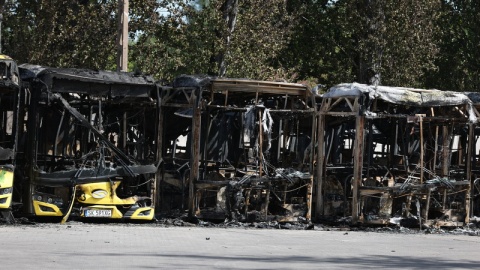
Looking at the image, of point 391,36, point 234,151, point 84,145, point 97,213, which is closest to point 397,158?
point 234,151

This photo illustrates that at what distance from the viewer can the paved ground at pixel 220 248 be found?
14.8 m

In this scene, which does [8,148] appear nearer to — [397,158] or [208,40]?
[397,158]

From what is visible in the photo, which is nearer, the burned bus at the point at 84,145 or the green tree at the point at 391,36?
the burned bus at the point at 84,145

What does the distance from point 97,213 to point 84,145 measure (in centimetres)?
154

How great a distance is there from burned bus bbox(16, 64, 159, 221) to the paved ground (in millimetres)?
632

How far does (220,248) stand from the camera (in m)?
17.6

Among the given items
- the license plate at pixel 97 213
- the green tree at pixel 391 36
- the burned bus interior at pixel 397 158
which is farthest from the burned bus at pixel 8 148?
the green tree at pixel 391 36

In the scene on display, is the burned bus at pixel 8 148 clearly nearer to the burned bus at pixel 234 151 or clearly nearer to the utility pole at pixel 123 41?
the burned bus at pixel 234 151

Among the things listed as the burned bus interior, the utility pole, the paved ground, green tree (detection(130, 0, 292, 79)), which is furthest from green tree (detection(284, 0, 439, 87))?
the paved ground

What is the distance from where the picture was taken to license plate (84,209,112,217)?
2212 cm

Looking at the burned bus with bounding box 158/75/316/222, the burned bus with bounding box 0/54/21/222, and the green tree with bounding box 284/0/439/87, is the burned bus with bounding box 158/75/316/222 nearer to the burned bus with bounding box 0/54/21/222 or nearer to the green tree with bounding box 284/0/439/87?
the burned bus with bounding box 0/54/21/222

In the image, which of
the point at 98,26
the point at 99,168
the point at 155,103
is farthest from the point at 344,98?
the point at 98,26

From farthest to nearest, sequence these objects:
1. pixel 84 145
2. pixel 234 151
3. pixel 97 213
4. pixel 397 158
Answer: pixel 397 158, pixel 234 151, pixel 84 145, pixel 97 213

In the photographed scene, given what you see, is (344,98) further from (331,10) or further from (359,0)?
(331,10)
